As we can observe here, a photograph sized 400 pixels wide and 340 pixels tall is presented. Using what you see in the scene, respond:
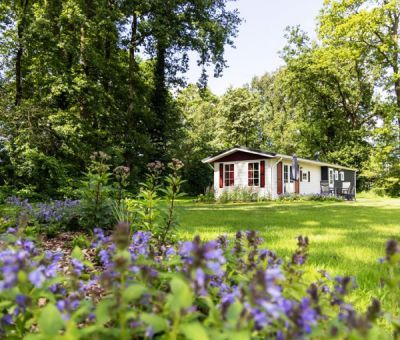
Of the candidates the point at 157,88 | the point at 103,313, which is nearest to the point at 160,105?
the point at 157,88

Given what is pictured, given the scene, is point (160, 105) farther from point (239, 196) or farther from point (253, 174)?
point (239, 196)

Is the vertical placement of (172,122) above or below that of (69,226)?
above

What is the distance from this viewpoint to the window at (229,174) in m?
21.7

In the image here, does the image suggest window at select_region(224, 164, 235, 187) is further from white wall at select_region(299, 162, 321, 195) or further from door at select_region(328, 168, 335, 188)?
door at select_region(328, 168, 335, 188)

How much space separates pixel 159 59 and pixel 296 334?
69.0ft

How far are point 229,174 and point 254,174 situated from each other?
1743 millimetres

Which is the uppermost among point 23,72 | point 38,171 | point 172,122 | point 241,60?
point 241,60

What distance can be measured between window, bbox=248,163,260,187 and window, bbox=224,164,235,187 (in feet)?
3.65

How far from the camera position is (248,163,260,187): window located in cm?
2073

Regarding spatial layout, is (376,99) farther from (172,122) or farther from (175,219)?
(175,219)

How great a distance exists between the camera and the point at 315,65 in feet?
92.7

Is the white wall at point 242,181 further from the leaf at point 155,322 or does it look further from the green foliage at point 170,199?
the leaf at point 155,322

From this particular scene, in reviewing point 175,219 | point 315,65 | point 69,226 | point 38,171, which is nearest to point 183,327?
point 175,219

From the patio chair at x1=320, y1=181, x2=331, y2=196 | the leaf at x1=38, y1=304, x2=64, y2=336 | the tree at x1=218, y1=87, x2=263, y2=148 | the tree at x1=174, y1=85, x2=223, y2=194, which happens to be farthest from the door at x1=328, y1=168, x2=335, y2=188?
the leaf at x1=38, y1=304, x2=64, y2=336
